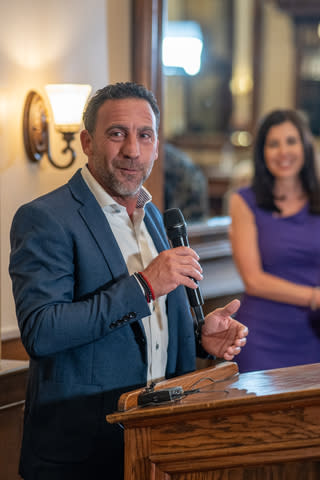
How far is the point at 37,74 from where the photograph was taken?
7.39 feet

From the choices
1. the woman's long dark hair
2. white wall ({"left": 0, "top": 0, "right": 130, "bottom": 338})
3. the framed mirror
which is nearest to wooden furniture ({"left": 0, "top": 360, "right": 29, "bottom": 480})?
white wall ({"left": 0, "top": 0, "right": 130, "bottom": 338})

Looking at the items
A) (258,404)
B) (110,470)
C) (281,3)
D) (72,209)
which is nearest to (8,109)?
(72,209)

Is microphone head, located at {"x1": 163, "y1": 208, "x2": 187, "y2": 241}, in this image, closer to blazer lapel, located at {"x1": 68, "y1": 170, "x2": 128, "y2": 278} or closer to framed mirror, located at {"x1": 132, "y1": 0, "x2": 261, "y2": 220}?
blazer lapel, located at {"x1": 68, "y1": 170, "x2": 128, "y2": 278}

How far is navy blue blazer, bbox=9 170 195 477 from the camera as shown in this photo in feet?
4.52

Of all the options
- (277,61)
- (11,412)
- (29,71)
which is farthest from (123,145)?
(277,61)

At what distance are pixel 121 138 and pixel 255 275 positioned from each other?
1.20 m

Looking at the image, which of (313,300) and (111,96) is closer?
(111,96)

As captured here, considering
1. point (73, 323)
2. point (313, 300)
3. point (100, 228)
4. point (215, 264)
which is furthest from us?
point (215, 264)

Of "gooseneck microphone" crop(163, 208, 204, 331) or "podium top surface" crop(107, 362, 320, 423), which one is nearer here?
"podium top surface" crop(107, 362, 320, 423)

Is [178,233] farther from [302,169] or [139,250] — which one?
[302,169]

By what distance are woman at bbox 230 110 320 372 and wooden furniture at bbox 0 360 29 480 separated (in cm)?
86

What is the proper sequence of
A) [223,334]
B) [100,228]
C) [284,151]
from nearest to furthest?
[100,228], [223,334], [284,151]

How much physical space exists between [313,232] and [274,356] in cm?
52

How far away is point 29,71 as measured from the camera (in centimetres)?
222
